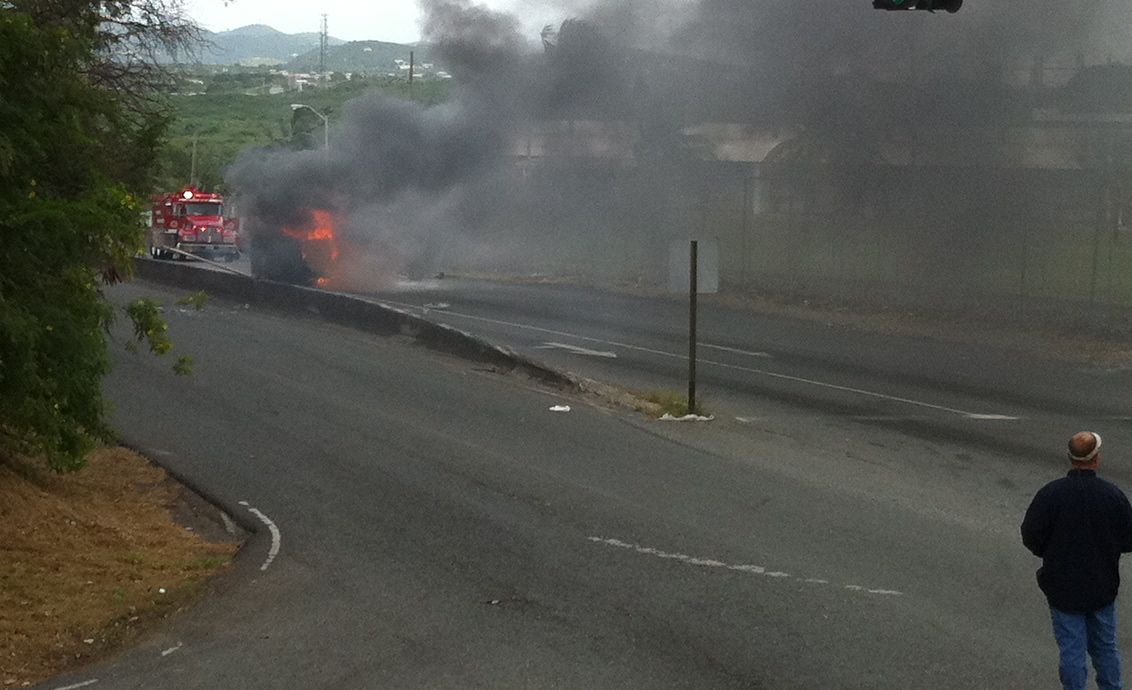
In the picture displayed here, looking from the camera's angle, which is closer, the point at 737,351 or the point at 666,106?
the point at 737,351

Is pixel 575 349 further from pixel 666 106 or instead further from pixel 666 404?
pixel 666 106

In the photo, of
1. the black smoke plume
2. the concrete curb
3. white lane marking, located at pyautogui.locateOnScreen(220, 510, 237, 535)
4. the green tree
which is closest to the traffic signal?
the concrete curb

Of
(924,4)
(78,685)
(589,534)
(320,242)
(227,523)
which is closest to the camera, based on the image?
(78,685)

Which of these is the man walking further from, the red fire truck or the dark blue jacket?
the red fire truck

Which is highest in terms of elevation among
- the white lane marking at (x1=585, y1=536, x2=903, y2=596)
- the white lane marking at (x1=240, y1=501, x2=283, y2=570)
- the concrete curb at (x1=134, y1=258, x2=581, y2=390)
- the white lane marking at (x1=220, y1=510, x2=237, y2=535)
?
the concrete curb at (x1=134, y1=258, x2=581, y2=390)

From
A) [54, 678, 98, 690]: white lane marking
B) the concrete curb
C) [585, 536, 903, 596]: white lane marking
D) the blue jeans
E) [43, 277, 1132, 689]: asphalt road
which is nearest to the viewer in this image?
the blue jeans

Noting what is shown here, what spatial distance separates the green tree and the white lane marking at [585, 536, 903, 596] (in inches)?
161

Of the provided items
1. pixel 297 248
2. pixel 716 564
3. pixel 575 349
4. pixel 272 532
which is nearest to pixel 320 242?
pixel 297 248

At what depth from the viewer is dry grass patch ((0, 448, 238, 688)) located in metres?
8.88

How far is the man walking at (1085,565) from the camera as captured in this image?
710 cm

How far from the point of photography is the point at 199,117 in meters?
122

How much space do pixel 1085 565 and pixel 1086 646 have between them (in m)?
0.40

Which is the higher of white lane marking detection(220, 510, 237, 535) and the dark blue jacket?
the dark blue jacket

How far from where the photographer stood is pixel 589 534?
11562mm
